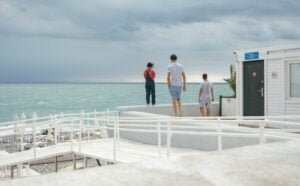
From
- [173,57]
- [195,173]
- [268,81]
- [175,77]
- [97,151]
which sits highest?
[173,57]

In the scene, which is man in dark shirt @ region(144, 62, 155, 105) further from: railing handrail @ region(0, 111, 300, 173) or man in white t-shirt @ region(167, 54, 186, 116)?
railing handrail @ region(0, 111, 300, 173)

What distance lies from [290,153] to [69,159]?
16.5 metres

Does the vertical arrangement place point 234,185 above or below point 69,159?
above

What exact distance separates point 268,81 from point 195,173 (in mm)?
11131

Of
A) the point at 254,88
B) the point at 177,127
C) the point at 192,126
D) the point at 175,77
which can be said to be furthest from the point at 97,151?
the point at 254,88

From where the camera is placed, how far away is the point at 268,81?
14.4m

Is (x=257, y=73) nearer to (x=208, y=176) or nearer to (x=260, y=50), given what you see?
(x=260, y=50)

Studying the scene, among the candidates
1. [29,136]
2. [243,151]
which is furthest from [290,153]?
[29,136]

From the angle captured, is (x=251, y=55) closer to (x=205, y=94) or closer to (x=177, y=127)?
(x=205, y=94)

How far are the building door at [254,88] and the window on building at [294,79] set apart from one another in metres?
1.12

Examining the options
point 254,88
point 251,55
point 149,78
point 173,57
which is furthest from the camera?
point 149,78

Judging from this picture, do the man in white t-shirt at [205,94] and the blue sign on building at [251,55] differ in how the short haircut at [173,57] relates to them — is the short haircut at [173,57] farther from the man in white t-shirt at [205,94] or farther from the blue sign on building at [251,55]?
the blue sign on building at [251,55]

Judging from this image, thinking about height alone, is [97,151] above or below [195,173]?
below

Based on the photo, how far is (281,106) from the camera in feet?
45.4
